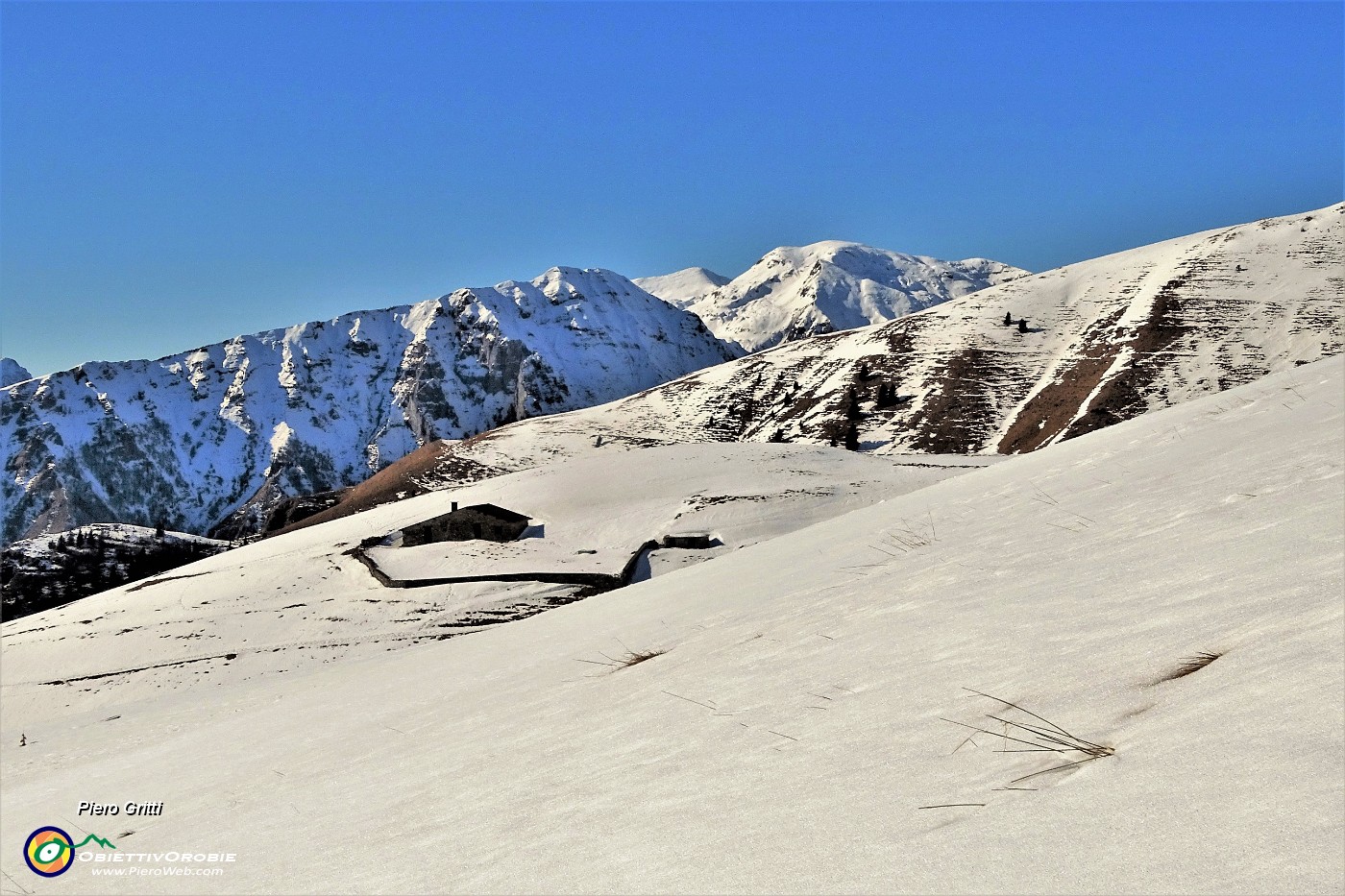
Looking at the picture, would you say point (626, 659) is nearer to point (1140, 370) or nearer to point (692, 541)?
point (692, 541)

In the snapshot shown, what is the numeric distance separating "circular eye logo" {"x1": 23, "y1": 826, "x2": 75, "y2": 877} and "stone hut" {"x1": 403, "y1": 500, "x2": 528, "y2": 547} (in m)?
22.5

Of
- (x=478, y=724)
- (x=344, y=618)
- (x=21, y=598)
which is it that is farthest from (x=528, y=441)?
(x=478, y=724)

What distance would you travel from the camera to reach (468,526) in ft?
97.6

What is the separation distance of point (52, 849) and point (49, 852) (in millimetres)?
48

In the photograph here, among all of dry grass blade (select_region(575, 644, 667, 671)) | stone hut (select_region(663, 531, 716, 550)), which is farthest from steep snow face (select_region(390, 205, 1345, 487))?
dry grass blade (select_region(575, 644, 667, 671))

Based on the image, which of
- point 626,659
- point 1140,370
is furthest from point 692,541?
point 1140,370

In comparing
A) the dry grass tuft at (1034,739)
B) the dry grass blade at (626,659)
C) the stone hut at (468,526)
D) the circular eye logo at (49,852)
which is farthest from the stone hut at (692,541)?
the dry grass tuft at (1034,739)

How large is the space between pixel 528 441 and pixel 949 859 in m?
100

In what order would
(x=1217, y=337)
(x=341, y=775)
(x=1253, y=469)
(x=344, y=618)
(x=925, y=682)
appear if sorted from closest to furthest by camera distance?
(x=925, y=682) → (x=341, y=775) → (x=1253, y=469) → (x=344, y=618) → (x=1217, y=337)

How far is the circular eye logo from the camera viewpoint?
18.7 feet

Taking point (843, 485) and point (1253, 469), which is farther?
point (843, 485)

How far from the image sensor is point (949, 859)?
2602mm

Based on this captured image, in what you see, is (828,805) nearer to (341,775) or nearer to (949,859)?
(949,859)

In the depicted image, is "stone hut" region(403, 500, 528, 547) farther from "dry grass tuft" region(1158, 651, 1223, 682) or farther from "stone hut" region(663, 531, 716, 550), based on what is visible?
"dry grass tuft" region(1158, 651, 1223, 682)
